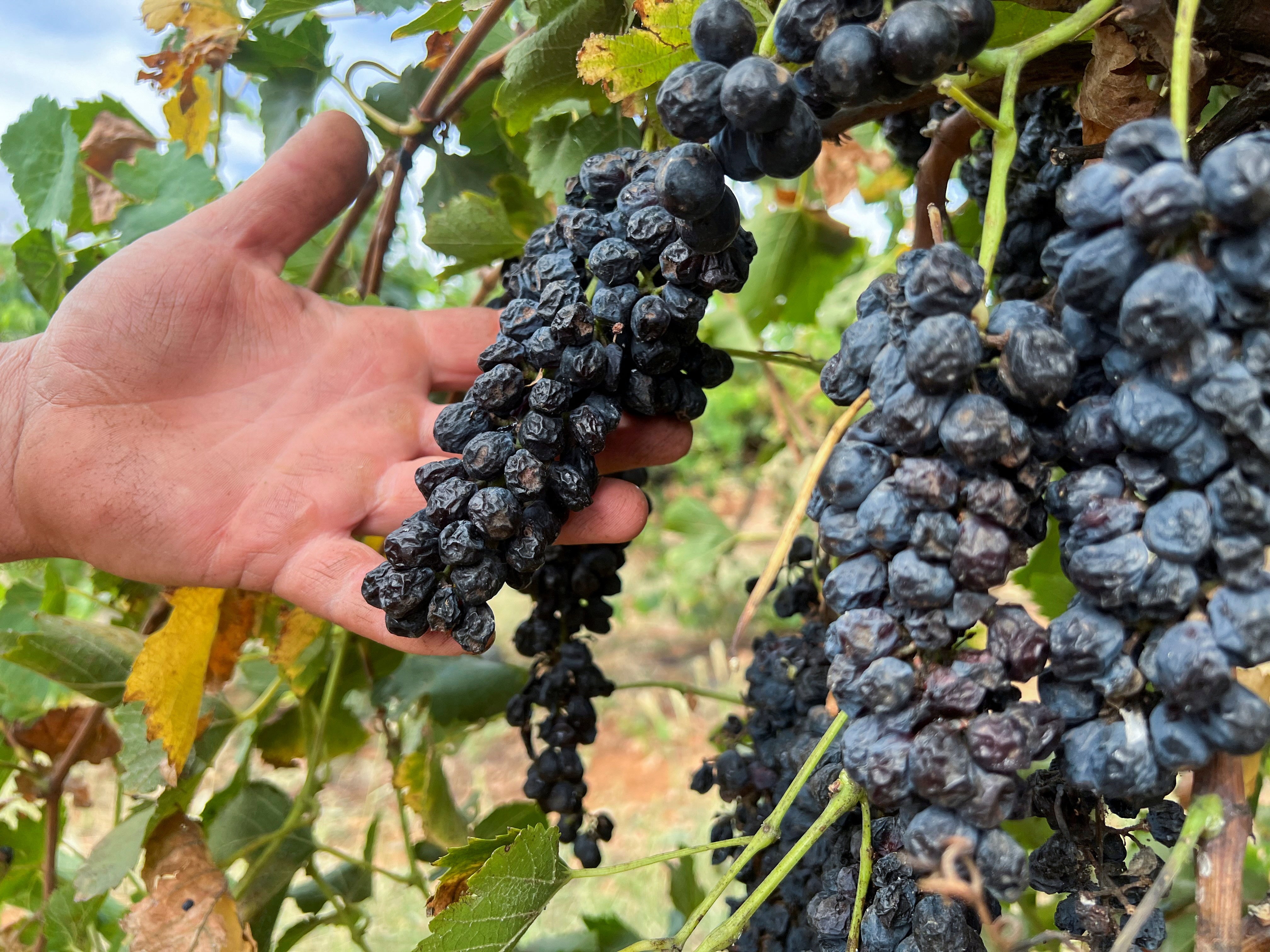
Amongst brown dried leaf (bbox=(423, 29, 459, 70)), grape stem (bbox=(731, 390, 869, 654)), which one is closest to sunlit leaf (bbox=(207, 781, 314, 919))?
grape stem (bbox=(731, 390, 869, 654))

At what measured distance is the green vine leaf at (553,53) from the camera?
1.07 m

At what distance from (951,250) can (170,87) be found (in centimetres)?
140

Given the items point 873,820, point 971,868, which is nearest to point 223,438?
point 873,820

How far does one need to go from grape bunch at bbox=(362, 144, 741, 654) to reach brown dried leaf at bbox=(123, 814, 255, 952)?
2.26 ft

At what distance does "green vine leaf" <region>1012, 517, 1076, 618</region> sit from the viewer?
4.10 ft

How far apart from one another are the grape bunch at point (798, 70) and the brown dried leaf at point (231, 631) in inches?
45.2

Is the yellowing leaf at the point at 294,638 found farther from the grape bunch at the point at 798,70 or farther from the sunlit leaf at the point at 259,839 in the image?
the grape bunch at the point at 798,70

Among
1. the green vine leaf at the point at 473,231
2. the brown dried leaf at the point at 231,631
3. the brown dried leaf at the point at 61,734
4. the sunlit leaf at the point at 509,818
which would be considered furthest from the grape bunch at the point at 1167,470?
the brown dried leaf at the point at 61,734

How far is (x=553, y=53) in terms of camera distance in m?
1.09

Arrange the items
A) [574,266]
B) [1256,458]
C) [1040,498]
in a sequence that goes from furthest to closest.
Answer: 1. [574,266]
2. [1040,498]
3. [1256,458]

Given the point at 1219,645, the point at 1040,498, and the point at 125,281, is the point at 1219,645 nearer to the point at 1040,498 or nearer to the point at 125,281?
the point at 1040,498

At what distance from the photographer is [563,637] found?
4.19ft

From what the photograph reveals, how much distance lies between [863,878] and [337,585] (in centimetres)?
71

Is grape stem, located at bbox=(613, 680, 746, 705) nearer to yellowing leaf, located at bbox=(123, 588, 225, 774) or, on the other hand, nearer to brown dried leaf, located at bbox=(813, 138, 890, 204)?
yellowing leaf, located at bbox=(123, 588, 225, 774)
